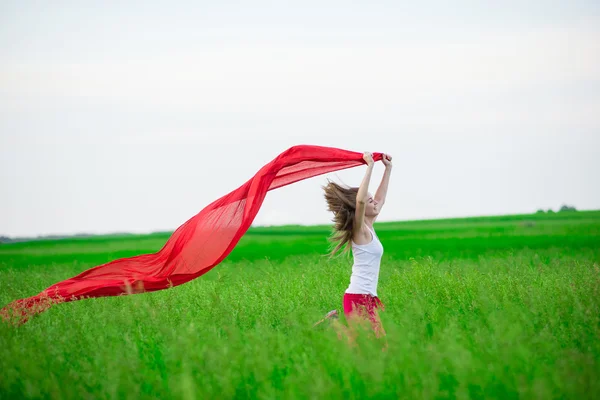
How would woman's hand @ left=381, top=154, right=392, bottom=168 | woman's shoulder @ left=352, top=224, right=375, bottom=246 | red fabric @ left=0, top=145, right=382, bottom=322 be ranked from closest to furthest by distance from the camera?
1. woman's shoulder @ left=352, top=224, right=375, bottom=246
2. woman's hand @ left=381, top=154, right=392, bottom=168
3. red fabric @ left=0, top=145, right=382, bottom=322

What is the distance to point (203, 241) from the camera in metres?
8.59

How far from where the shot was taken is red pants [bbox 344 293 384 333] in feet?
21.0

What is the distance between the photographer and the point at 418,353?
5418 mm

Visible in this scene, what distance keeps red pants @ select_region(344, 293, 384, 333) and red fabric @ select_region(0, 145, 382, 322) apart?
6.72 feet

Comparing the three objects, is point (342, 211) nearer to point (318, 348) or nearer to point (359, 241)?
point (359, 241)

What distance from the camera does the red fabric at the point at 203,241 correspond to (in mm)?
8273

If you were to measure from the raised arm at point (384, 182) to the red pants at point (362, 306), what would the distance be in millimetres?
1198

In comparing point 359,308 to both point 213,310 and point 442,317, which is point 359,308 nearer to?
point 442,317

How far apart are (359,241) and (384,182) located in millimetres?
1233

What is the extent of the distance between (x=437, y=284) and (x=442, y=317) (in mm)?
2127

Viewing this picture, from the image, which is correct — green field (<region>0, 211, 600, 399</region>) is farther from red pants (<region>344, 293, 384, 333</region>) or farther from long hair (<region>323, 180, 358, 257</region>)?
long hair (<region>323, 180, 358, 257</region>)

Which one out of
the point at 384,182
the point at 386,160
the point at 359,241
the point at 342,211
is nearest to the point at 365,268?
the point at 359,241

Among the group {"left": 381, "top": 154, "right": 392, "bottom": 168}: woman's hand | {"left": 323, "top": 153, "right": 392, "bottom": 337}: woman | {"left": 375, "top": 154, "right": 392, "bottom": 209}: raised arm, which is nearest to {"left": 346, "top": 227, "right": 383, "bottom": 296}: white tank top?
{"left": 323, "top": 153, "right": 392, "bottom": 337}: woman

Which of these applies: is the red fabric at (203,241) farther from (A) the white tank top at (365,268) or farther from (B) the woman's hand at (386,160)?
(A) the white tank top at (365,268)
